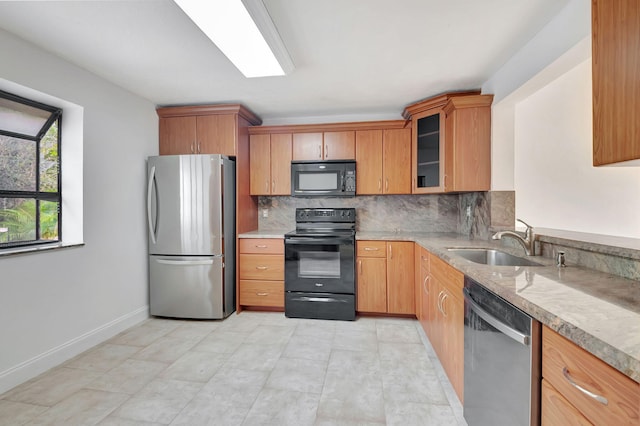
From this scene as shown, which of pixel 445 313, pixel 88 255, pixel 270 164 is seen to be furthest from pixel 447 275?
pixel 88 255

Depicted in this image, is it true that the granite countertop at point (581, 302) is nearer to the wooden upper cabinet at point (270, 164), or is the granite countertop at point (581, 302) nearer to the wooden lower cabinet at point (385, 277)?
the wooden lower cabinet at point (385, 277)

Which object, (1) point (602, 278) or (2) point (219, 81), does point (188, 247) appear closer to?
(2) point (219, 81)

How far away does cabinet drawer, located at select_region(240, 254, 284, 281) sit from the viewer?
3.19 metres

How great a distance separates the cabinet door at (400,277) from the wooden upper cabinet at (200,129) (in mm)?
2061

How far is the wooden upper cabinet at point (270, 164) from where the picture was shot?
3.47 m

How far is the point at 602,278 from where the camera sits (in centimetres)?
126

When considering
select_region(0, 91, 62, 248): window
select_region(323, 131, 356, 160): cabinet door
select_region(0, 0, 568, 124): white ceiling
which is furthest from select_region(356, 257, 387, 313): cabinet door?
select_region(0, 91, 62, 248): window

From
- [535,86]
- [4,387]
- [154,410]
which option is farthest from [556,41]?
[4,387]

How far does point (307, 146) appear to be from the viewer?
135 inches

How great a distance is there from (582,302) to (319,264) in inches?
91.6

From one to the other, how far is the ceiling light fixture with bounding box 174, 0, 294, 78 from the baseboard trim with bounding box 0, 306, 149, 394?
255cm

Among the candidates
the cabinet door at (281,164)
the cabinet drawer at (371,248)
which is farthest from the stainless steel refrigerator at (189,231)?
the cabinet drawer at (371,248)

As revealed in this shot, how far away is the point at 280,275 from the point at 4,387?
2.14 metres

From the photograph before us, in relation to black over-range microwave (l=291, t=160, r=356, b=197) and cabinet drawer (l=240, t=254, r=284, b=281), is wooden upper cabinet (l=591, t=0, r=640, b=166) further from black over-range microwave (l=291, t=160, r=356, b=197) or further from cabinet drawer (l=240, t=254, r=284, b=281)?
cabinet drawer (l=240, t=254, r=284, b=281)
